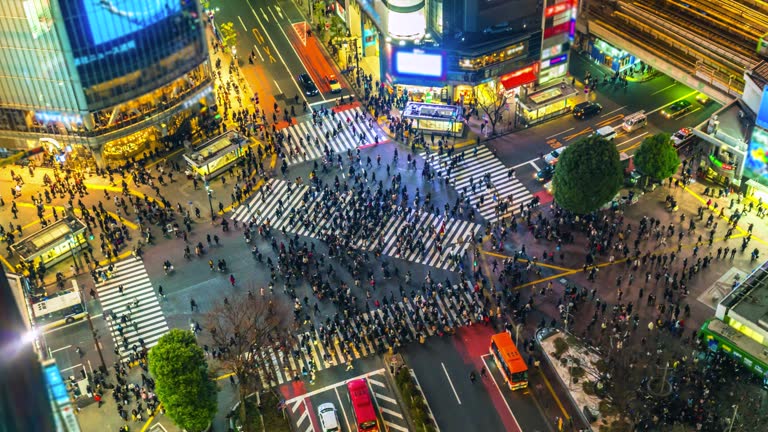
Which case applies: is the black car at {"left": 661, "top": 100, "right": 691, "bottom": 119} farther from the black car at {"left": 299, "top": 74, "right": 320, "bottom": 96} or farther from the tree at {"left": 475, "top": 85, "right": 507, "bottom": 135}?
the black car at {"left": 299, "top": 74, "right": 320, "bottom": 96}

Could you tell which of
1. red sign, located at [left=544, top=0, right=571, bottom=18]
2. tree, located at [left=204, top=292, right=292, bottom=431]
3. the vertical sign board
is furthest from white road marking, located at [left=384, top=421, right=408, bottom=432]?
red sign, located at [left=544, top=0, right=571, bottom=18]

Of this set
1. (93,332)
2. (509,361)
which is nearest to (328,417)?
(509,361)

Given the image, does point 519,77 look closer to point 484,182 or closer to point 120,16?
point 484,182

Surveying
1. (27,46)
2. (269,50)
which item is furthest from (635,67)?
(27,46)

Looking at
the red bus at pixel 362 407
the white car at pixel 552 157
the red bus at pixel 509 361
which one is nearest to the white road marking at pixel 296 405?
the red bus at pixel 362 407

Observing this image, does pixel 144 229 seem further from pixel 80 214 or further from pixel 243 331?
pixel 243 331

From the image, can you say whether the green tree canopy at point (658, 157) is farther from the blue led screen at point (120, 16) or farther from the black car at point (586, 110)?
the blue led screen at point (120, 16)
